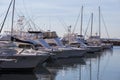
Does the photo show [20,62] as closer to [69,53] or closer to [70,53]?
[69,53]

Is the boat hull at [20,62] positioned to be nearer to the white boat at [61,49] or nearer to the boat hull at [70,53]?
the boat hull at [70,53]

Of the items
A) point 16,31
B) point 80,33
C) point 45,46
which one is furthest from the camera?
point 80,33

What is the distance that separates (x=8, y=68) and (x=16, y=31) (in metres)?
20.1

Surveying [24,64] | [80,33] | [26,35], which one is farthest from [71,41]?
[24,64]

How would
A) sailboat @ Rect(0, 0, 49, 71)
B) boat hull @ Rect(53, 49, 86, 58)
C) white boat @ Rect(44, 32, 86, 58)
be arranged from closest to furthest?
sailboat @ Rect(0, 0, 49, 71), boat hull @ Rect(53, 49, 86, 58), white boat @ Rect(44, 32, 86, 58)

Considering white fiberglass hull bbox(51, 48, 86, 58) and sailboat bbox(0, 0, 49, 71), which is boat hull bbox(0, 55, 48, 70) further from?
white fiberglass hull bbox(51, 48, 86, 58)

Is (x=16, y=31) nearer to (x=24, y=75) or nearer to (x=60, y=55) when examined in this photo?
(x=60, y=55)

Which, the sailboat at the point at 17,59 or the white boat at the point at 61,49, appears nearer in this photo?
the sailboat at the point at 17,59

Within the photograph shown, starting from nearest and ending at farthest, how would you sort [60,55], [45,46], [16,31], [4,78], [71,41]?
1. [4,78]
2. [45,46]
3. [60,55]
4. [16,31]
5. [71,41]

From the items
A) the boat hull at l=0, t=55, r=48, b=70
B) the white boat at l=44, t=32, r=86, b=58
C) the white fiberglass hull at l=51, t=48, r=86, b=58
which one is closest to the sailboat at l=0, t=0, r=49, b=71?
the boat hull at l=0, t=55, r=48, b=70

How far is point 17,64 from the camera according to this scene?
28.0 meters

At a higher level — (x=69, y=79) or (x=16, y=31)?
(x=16, y=31)

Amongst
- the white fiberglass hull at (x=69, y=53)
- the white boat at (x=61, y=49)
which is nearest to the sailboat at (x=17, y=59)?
the white fiberglass hull at (x=69, y=53)

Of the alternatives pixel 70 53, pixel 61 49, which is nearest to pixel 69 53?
pixel 70 53
